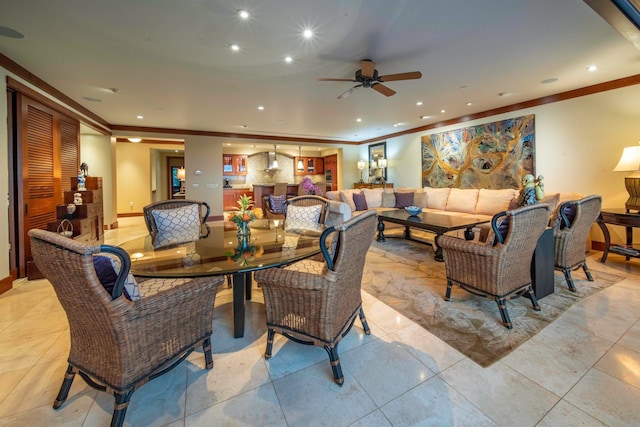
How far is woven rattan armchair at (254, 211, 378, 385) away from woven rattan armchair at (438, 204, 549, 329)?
3.61ft

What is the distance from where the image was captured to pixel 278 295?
1.61m

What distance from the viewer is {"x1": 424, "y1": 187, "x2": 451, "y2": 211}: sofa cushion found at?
5.74 meters

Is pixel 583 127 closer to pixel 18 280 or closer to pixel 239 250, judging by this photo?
pixel 239 250

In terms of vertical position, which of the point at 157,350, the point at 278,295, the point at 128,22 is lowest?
the point at 157,350

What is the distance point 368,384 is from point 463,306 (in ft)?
4.48

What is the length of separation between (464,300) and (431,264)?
42.1 inches

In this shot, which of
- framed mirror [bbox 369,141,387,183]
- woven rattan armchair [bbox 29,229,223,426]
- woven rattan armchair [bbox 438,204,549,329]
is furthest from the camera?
framed mirror [bbox 369,141,387,183]

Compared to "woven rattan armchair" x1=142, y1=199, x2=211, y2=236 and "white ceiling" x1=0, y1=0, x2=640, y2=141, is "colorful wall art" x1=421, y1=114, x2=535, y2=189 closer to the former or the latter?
"white ceiling" x1=0, y1=0, x2=640, y2=141

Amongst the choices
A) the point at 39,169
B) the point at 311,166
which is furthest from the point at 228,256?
the point at 311,166

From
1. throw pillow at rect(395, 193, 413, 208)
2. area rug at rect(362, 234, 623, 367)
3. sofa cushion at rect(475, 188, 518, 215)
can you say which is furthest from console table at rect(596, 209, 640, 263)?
throw pillow at rect(395, 193, 413, 208)

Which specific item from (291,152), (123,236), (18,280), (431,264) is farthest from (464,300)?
(291,152)

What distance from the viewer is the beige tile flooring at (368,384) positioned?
1271 mm

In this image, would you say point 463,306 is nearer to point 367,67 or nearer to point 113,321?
point 113,321

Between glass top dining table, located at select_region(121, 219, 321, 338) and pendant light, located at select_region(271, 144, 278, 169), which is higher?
pendant light, located at select_region(271, 144, 278, 169)
